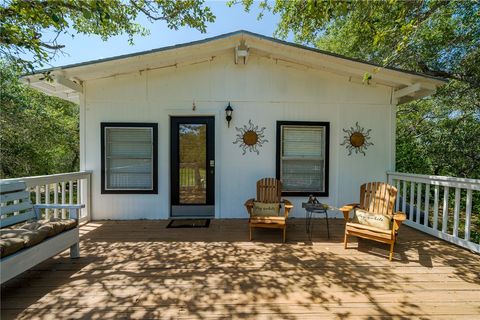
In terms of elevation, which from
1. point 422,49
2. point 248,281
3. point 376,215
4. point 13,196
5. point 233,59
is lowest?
point 248,281

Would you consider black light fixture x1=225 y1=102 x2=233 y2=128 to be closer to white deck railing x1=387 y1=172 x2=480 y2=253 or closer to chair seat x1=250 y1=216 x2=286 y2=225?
chair seat x1=250 y1=216 x2=286 y2=225

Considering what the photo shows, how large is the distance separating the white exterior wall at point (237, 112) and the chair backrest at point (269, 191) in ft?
1.56

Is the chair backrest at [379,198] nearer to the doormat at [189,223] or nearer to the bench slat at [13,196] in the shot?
the doormat at [189,223]

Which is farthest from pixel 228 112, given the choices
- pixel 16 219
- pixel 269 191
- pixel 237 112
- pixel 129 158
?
pixel 16 219

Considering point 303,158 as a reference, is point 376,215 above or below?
below

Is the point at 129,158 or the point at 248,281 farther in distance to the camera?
the point at 129,158

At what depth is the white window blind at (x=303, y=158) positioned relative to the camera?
480 cm

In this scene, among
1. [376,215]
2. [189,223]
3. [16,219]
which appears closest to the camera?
[16,219]

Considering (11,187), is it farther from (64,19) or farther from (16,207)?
(64,19)

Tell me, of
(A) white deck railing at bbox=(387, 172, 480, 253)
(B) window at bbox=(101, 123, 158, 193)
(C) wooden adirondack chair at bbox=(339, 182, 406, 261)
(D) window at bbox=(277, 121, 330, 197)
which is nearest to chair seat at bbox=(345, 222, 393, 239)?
(C) wooden adirondack chair at bbox=(339, 182, 406, 261)

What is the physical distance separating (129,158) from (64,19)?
242 cm

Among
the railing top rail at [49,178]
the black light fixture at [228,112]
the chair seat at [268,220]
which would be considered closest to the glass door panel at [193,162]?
the black light fixture at [228,112]

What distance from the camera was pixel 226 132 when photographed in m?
4.69

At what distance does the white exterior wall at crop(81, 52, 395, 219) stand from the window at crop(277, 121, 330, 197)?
150mm
